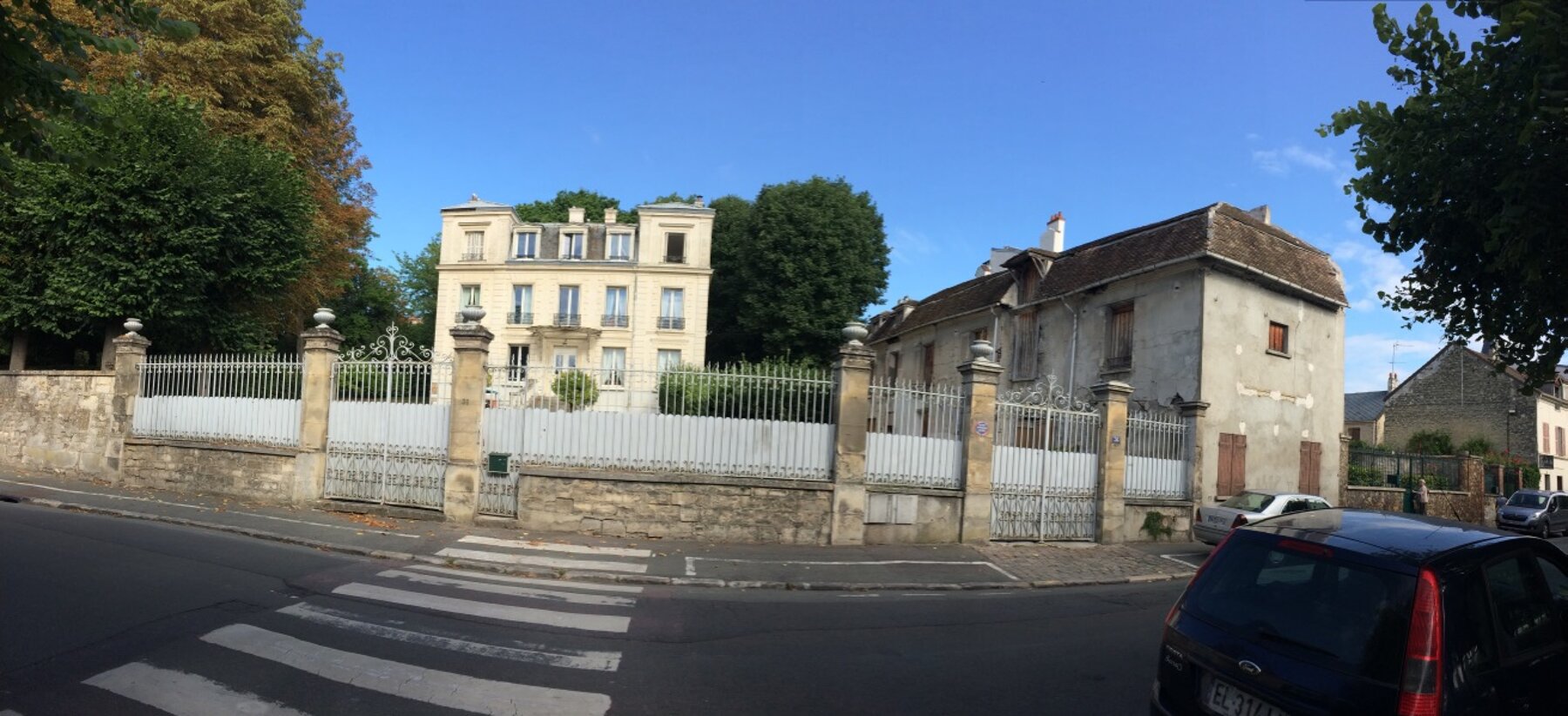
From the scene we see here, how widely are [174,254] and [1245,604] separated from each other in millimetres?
19863

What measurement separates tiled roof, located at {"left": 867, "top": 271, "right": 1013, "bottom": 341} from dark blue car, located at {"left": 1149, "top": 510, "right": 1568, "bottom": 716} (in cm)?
2171

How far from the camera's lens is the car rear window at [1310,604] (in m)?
3.31

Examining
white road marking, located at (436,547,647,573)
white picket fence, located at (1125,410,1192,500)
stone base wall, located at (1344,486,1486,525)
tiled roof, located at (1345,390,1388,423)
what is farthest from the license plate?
tiled roof, located at (1345,390,1388,423)

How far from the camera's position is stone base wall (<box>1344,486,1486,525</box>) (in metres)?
23.5

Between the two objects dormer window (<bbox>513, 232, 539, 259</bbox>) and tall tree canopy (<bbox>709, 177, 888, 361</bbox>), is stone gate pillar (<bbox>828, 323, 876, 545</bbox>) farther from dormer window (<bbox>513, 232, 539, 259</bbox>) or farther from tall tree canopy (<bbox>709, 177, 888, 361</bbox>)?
dormer window (<bbox>513, 232, 539, 259</bbox>)

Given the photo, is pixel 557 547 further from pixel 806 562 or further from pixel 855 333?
pixel 855 333

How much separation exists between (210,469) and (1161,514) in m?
17.5

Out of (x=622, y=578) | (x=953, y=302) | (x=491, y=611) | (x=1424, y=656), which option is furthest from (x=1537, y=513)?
(x=491, y=611)

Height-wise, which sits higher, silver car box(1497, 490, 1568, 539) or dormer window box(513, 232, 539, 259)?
dormer window box(513, 232, 539, 259)

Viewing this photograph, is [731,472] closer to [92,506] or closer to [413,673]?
[413,673]

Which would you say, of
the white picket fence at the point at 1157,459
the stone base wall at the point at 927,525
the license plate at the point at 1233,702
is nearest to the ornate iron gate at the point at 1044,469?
the stone base wall at the point at 927,525

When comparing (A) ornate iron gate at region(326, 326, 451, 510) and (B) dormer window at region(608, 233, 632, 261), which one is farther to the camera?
(B) dormer window at region(608, 233, 632, 261)

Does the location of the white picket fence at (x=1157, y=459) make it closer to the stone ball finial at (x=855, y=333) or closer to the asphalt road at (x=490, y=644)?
the stone ball finial at (x=855, y=333)

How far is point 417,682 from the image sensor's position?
5.14 meters
